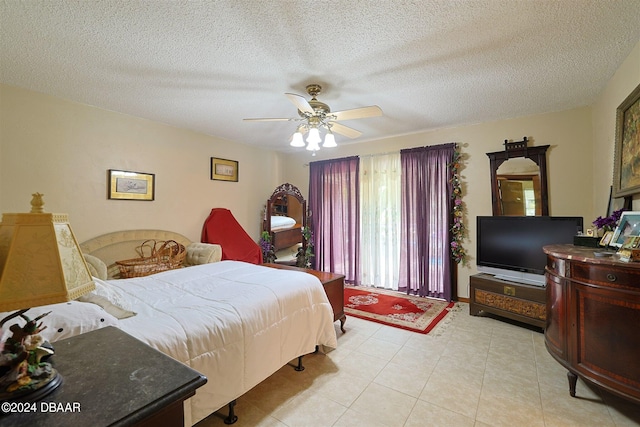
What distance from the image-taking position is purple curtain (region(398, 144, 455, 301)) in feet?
12.8

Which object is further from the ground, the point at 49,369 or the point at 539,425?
the point at 49,369

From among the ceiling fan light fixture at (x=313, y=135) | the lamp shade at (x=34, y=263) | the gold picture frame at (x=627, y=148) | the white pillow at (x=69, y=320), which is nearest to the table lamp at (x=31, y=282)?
the lamp shade at (x=34, y=263)

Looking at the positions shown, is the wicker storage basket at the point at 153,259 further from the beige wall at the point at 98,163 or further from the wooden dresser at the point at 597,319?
the wooden dresser at the point at 597,319

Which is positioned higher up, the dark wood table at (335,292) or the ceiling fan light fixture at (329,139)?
the ceiling fan light fixture at (329,139)

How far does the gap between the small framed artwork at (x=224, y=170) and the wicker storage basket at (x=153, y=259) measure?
1253mm

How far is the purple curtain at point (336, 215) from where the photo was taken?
4723 mm

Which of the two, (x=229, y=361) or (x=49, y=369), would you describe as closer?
(x=49, y=369)

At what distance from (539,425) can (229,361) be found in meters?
1.96

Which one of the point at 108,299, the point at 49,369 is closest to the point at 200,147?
the point at 108,299

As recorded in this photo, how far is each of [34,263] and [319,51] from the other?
198 centimetres

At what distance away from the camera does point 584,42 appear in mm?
1904

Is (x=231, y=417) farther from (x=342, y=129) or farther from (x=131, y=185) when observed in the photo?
(x=131, y=185)

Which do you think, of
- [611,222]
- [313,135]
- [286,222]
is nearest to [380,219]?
[286,222]

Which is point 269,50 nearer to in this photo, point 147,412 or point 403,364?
point 147,412
